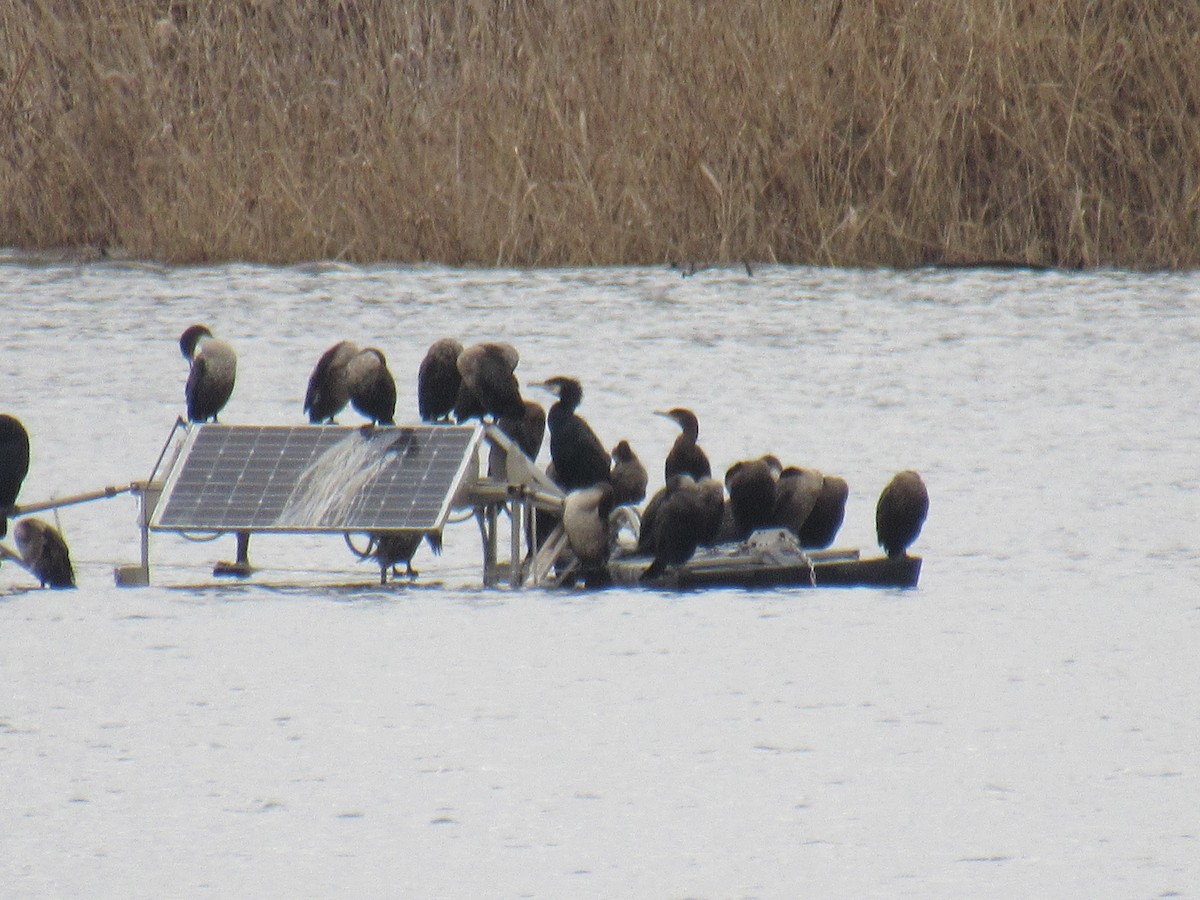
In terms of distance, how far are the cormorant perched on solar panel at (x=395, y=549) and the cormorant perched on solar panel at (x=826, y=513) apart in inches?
40.5

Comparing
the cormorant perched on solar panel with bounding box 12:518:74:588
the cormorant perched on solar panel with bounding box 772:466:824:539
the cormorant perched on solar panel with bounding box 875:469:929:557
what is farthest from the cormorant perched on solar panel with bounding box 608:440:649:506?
the cormorant perched on solar panel with bounding box 12:518:74:588

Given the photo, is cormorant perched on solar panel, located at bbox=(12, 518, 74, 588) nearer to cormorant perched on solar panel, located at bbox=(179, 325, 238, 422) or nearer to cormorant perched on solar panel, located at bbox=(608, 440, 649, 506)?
cormorant perched on solar panel, located at bbox=(179, 325, 238, 422)

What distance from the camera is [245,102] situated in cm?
1261

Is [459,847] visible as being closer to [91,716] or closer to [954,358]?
[91,716]

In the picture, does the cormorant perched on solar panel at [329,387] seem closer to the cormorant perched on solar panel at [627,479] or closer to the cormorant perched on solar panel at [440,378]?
the cormorant perched on solar panel at [440,378]

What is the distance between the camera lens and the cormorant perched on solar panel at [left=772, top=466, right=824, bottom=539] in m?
6.32

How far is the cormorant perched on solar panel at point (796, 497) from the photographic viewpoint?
6.32 metres

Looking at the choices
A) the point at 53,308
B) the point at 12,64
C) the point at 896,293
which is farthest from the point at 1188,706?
the point at 12,64

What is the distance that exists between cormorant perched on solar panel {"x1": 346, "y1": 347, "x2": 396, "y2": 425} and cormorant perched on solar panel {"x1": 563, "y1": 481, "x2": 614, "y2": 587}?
557 millimetres

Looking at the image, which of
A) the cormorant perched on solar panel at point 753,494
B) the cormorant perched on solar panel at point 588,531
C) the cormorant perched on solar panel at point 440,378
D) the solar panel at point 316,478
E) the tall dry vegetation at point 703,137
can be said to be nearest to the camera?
the solar panel at point 316,478

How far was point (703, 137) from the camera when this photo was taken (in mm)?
11562

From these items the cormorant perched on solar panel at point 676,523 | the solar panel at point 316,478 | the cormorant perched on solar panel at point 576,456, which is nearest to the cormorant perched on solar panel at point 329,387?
the solar panel at point 316,478

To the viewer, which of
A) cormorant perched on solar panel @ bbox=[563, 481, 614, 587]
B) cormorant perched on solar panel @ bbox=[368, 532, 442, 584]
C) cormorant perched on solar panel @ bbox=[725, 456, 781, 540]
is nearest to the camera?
cormorant perched on solar panel @ bbox=[563, 481, 614, 587]

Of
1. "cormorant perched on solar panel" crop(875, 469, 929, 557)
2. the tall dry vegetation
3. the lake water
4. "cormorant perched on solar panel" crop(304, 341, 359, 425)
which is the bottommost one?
the lake water
